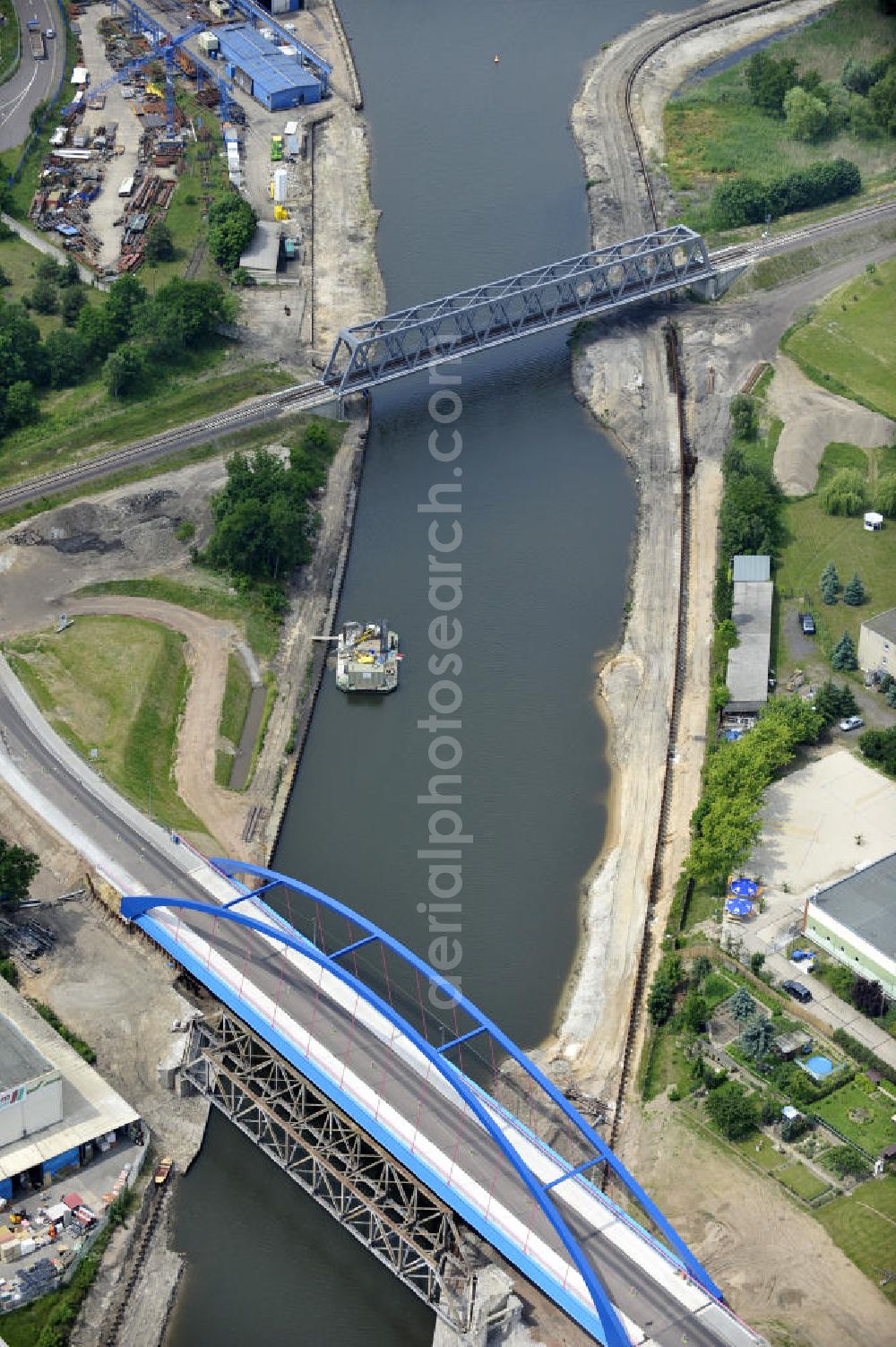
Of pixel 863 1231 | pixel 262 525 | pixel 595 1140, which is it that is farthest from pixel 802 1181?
pixel 262 525

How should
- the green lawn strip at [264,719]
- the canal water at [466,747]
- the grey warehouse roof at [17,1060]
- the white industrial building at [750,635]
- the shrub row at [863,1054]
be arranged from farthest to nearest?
the white industrial building at [750,635], the green lawn strip at [264,719], the shrub row at [863,1054], the grey warehouse roof at [17,1060], the canal water at [466,747]

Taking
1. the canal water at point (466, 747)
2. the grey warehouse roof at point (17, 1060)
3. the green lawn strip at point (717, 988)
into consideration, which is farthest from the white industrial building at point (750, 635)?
the grey warehouse roof at point (17, 1060)

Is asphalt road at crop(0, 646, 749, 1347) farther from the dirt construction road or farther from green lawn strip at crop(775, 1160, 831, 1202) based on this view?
green lawn strip at crop(775, 1160, 831, 1202)

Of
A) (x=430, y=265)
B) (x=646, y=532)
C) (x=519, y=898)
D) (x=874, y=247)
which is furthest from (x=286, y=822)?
(x=874, y=247)

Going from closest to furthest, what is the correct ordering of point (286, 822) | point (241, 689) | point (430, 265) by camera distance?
point (286, 822), point (241, 689), point (430, 265)

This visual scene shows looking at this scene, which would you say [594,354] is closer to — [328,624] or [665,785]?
[328,624]

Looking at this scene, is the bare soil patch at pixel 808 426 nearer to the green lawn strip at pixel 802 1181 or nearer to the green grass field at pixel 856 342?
the green grass field at pixel 856 342
